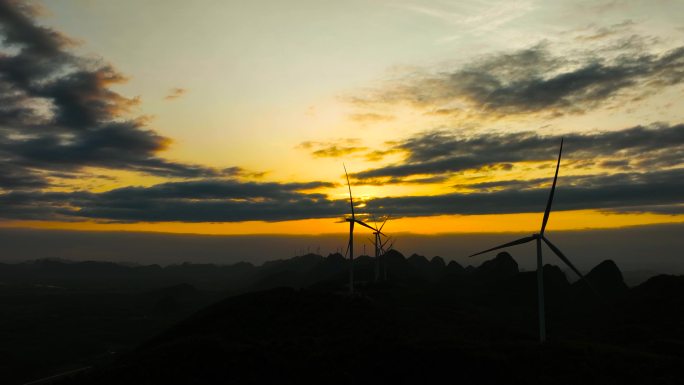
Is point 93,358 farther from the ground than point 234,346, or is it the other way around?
point 234,346

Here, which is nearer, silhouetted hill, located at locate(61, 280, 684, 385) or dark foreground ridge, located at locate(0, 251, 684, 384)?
silhouetted hill, located at locate(61, 280, 684, 385)

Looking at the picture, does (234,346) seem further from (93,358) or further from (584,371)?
(93,358)

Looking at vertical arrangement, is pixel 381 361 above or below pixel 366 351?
below

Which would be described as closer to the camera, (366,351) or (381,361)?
(381,361)

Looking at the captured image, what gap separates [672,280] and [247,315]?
171m

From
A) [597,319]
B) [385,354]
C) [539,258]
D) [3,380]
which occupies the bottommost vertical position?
[3,380]

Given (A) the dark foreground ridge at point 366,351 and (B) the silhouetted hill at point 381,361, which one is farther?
(A) the dark foreground ridge at point 366,351

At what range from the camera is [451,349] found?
3002 inches

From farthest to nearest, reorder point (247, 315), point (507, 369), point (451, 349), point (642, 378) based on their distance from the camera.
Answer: point (247, 315) → point (451, 349) → point (507, 369) → point (642, 378)

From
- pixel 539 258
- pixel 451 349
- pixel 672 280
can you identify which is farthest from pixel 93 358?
pixel 672 280

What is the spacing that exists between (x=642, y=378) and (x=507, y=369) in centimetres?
1770

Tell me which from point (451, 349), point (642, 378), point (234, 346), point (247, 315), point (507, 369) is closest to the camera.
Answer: point (642, 378)

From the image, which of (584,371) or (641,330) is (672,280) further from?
(584,371)

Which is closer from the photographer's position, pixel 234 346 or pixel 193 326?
pixel 234 346
